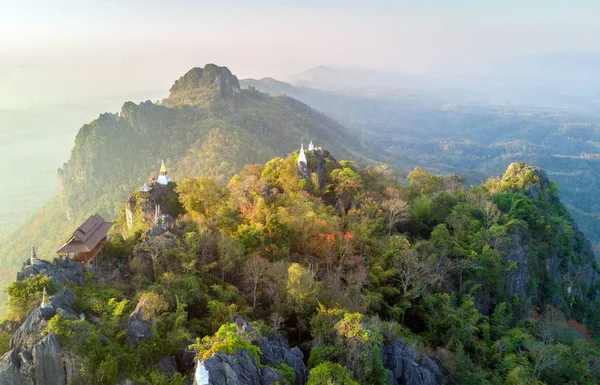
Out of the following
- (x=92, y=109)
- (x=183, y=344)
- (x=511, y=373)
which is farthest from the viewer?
(x=92, y=109)

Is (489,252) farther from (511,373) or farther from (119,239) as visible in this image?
(119,239)

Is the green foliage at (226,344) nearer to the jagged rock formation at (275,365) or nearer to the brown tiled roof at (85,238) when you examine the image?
the jagged rock formation at (275,365)

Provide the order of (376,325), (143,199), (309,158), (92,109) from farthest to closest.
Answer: (92,109)
(309,158)
(143,199)
(376,325)

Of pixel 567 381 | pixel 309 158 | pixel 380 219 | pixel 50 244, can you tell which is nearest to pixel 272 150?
pixel 50 244

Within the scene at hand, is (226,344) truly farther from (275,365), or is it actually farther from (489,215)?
(489,215)

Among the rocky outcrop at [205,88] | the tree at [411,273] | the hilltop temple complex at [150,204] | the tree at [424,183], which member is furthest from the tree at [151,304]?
the rocky outcrop at [205,88]

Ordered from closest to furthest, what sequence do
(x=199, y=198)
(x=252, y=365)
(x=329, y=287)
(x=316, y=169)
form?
(x=252, y=365), (x=329, y=287), (x=199, y=198), (x=316, y=169)

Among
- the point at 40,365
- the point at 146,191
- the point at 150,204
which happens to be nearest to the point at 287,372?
the point at 40,365
